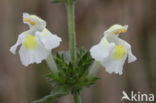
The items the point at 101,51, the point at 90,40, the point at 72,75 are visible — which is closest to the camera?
the point at 101,51

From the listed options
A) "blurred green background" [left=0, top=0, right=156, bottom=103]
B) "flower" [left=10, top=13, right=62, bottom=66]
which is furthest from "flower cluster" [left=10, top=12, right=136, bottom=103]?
"blurred green background" [left=0, top=0, right=156, bottom=103]

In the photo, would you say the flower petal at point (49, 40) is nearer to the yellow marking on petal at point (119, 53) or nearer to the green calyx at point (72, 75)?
the green calyx at point (72, 75)

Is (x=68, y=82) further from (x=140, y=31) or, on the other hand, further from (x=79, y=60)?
(x=140, y=31)

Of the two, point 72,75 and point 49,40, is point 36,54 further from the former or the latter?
point 72,75

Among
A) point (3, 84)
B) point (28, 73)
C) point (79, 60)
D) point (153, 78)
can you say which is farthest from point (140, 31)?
point (79, 60)

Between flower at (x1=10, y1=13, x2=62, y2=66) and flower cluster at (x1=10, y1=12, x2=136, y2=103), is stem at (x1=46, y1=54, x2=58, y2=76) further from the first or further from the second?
flower at (x1=10, y1=13, x2=62, y2=66)

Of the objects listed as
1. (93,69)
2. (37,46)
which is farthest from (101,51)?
(37,46)
